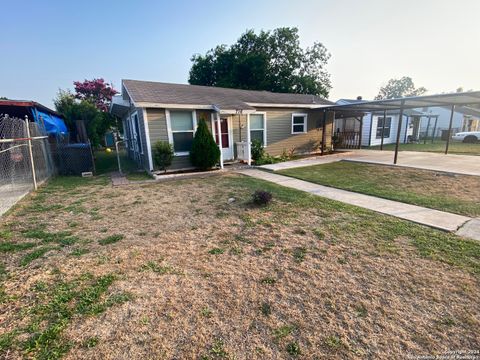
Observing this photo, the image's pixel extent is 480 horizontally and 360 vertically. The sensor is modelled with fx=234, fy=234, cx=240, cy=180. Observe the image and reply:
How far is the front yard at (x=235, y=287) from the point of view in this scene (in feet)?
5.92

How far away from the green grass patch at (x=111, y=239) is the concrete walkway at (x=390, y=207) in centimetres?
441

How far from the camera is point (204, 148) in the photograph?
8781 mm

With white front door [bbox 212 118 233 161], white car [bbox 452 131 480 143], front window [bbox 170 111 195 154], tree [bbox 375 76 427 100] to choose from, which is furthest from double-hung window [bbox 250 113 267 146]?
tree [bbox 375 76 427 100]

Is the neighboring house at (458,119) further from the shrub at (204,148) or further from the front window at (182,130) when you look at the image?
the front window at (182,130)

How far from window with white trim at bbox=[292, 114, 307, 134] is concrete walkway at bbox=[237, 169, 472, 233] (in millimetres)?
6246

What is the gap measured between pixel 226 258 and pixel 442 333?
2143 millimetres

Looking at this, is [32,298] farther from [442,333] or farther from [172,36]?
[172,36]

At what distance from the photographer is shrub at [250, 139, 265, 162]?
35.0ft

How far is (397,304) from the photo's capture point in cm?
216

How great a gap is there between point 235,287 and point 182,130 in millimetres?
7637

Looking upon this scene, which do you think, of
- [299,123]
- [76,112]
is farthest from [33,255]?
[76,112]

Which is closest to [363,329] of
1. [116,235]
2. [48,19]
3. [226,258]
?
[226,258]

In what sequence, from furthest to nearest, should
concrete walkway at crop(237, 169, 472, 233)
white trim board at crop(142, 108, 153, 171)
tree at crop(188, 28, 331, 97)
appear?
tree at crop(188, 28, 331, 97) → white trim board at crop(142, 108, 153, 171) → concrete walkway at crop(237, 169, 472, 233)

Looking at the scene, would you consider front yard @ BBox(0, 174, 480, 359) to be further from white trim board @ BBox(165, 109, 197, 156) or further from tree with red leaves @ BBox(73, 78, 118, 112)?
tree with red leaves @ BBox(73, 78, 118, 112)
